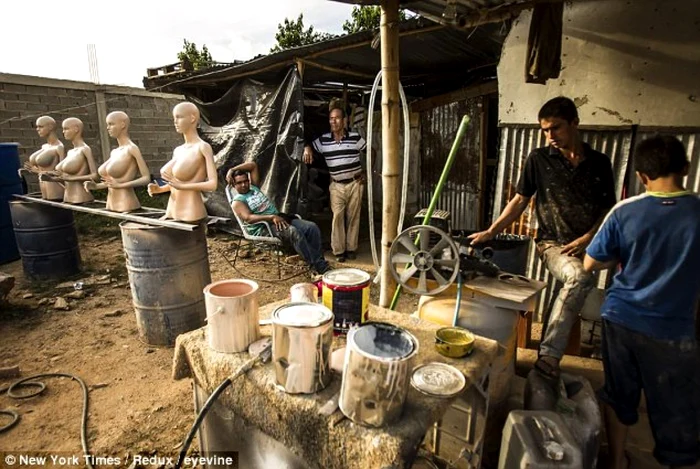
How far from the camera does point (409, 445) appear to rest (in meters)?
1.29

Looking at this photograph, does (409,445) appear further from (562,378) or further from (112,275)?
(112,275)

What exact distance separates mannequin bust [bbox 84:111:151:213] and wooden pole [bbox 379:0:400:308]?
8.92ft

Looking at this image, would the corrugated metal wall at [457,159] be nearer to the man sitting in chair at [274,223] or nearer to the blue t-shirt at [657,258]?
the man sitting in chair at [274,223]

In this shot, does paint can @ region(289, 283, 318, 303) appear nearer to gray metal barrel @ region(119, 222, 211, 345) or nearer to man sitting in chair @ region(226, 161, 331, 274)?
gray metal barrel @ region(119, 222, 211, 345)

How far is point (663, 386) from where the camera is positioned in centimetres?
209

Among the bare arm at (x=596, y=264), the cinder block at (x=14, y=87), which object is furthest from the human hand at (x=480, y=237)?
the cinder block at (x=14, y=87)

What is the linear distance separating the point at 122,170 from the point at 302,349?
12.6ft

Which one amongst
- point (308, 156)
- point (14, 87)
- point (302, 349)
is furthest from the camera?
point (14, 87)

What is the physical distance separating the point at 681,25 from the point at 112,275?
7.06m

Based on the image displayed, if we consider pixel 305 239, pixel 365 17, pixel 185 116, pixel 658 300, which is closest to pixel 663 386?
pixel 658 300

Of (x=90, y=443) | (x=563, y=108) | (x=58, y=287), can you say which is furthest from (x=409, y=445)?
(x=58, y=287)

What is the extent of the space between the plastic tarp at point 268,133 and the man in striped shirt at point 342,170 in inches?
13.5

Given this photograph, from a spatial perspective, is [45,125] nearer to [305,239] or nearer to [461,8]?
[305,239]

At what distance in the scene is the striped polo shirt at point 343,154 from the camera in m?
6.10
